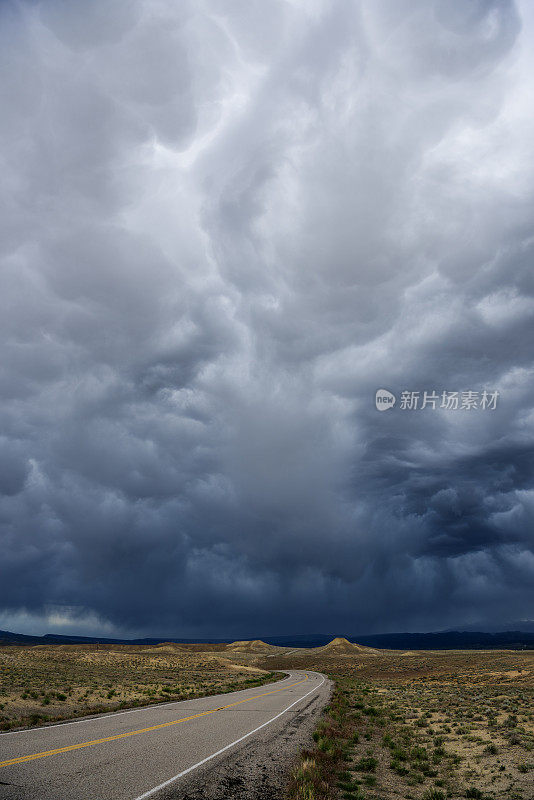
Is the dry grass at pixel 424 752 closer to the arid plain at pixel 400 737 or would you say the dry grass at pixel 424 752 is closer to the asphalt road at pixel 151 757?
the arid plain at pixel 400 737

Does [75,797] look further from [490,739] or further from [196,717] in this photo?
[490,739]

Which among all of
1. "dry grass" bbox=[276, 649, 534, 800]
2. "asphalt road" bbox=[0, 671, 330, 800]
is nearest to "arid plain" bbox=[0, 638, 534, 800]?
"dry grass" bbox=[276, 649, 534, 800]

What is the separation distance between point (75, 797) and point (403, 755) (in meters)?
13.0

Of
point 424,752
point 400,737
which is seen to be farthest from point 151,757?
point 400,737

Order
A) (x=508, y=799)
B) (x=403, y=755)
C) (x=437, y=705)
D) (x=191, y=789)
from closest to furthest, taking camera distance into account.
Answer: (x=191, y=789)
(x=508, y=799)
(x=403, y=755)
(x=437, y=705)

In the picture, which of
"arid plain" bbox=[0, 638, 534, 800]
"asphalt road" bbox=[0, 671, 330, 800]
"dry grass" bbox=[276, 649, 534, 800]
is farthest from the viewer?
"arid plain" bbox=[0, 638, 534, 800]

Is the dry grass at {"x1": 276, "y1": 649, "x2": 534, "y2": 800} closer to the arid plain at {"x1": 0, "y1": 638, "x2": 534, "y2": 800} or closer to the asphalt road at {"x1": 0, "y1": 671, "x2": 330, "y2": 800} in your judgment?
the arid plain at {"x1": 0, "y1": 638, "x2": 534, "y2": 800}

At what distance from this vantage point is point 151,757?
12.9 m

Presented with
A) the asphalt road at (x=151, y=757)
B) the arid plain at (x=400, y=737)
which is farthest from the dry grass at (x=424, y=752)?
the asphalt road at (x=151, y=757)

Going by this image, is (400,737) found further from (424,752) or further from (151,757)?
(151,757)

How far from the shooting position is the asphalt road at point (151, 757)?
9969 millimetres

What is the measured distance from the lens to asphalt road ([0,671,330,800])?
32.7 feet

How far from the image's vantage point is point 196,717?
21.5 meters

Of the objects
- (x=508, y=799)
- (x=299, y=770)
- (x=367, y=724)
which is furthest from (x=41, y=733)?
(x=367, y=724)
